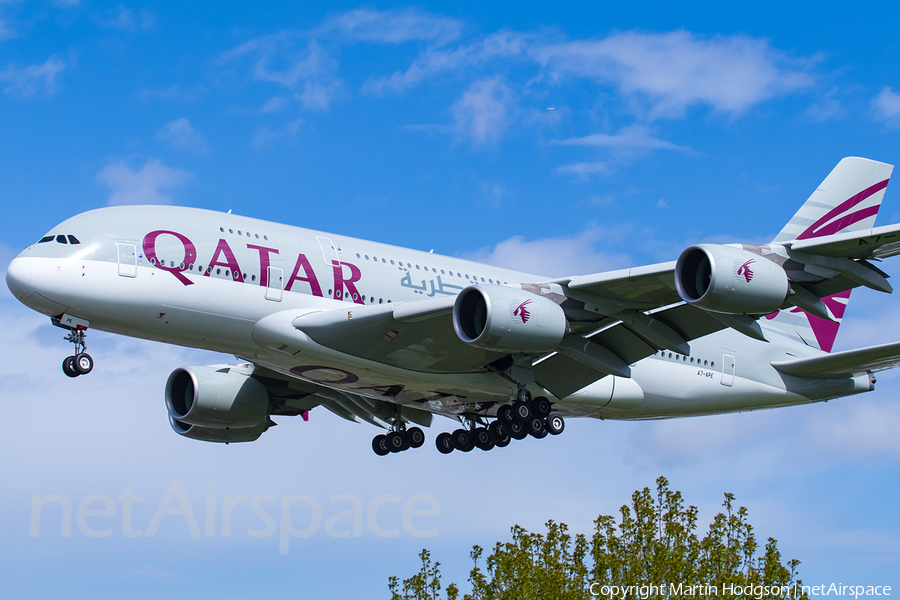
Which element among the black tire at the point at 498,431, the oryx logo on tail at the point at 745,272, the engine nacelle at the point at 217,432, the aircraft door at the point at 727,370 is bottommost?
the black tire at the point at 498,431

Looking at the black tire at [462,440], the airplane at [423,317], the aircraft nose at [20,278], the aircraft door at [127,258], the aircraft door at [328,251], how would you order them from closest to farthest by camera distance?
the airplane at [423,317] → the aircraft nose at [20,278] → the aircraft door at [127,258] → the aircraft door at [328,251] → the black tire at [462,440]

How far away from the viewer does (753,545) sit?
28891mm

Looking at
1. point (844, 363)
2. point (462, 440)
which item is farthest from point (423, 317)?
point (844, 363)

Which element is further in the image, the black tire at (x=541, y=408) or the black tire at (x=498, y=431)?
the black tire at (x=498, y=431)

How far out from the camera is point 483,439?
91.8 ft

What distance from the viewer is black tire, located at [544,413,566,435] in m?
25.6

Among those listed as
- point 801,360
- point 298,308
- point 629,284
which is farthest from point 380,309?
point 801,360

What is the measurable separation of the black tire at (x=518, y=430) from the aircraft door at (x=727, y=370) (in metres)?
6.94

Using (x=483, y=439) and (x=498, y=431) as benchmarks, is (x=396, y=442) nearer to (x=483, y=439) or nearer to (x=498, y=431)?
(x=483, y=439)

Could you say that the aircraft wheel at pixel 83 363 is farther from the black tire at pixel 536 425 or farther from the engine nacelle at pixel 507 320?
the black tire at pixel 536 425

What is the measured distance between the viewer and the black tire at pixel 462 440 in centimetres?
2839

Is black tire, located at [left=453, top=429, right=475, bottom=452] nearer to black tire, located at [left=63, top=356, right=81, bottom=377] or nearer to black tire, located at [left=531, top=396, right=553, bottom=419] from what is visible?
black tire, located at [left=531, top=396, right=553, bottom=419]

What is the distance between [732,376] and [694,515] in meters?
4.17

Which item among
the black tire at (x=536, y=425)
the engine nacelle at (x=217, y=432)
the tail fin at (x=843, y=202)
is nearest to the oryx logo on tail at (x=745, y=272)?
the black tire at (x=536, y=425)
